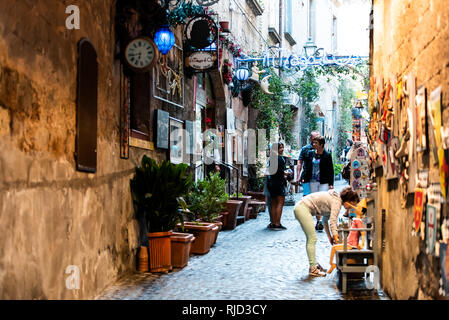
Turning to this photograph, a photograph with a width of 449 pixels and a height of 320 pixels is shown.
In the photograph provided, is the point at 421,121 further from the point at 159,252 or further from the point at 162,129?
the point at 162,129

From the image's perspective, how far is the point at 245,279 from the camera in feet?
23.6

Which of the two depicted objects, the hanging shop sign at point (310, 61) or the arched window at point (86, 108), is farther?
the hanging shop sign at point (310, 61)

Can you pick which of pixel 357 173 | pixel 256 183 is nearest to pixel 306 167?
pixel 357 173

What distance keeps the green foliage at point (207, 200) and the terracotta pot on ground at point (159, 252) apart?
7.35 ft

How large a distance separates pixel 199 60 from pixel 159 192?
4246 mm

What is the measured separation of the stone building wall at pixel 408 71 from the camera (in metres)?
3.78

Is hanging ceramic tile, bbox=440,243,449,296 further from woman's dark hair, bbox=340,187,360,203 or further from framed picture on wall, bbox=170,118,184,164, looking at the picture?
framed picture on wall, bbox=170,118,184,164

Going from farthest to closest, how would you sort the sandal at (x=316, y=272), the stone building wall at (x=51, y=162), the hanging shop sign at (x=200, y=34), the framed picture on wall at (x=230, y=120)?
the framed picture on wall at (x=230, y=120), the hanging shop sign at (x=200, y=34), the sandal at (x=316, y=272), the stone building wall at (x=51, y=162)

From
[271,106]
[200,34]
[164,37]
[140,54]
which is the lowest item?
[140,54]

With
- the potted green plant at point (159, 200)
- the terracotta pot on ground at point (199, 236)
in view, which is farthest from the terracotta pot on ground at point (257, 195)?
the potted green plant at point (159, 200)

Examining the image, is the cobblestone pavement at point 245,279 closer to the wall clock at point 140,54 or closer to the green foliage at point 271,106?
the wall clock at point 140,54

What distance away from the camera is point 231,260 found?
8.70 meters

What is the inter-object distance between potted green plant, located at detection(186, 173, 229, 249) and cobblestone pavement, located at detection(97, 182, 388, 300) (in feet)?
1.56

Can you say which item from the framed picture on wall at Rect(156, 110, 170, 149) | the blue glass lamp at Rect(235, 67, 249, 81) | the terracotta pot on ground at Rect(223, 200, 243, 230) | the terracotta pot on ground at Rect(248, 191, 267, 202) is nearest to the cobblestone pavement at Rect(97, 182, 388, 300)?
the framed picture on wall at Rect(156, 110, 170, 149)
